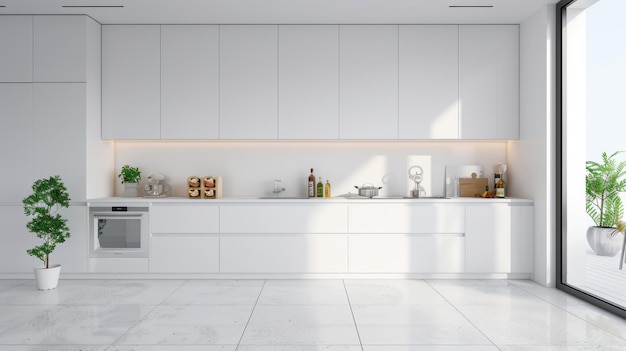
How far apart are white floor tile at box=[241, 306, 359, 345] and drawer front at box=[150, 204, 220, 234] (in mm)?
1324

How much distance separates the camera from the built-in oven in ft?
15.5

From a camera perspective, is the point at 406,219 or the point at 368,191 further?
the point at 368,191

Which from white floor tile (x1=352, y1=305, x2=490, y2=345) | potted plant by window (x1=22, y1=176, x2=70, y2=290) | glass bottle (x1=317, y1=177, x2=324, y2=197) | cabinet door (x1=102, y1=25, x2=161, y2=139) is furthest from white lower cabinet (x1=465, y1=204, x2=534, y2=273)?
potted plant by window (x1=22, y1=176, x2=70, y2=290)

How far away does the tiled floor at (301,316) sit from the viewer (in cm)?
293

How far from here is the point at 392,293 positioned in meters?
4.18

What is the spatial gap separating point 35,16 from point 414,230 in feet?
14.5

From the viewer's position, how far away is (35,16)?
15.6 feet

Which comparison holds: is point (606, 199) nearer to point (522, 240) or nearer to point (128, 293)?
point (522, 240)

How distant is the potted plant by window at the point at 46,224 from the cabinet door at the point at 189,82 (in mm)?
1197

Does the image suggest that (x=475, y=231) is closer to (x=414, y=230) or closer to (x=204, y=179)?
(x=414, y=230)

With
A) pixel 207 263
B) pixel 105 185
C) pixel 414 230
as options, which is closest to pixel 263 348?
pixel 207 263

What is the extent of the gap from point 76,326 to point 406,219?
10.0ft

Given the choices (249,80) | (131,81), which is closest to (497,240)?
(249,80)

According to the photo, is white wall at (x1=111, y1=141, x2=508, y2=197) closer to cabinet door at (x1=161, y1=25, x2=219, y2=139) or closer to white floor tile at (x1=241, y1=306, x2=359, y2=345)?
cabinet door at (x1=161, y1=25, x2=219, y2=139)
